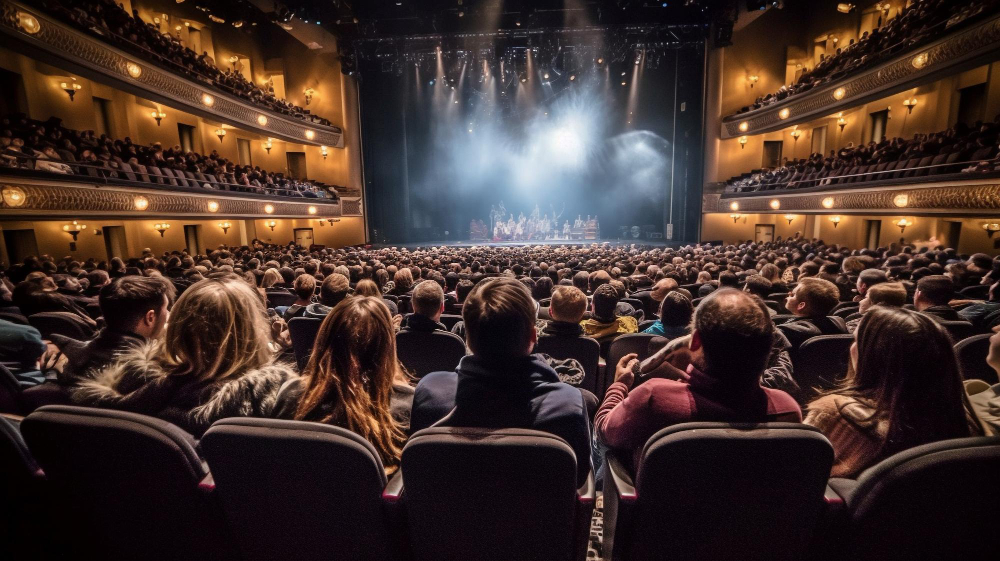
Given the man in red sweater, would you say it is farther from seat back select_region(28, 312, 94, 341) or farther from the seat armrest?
seat back select_region(28, 312, 94, 341)

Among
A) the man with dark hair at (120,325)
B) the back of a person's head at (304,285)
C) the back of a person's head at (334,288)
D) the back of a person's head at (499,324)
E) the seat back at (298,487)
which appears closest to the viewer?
the seat back at (298,487)

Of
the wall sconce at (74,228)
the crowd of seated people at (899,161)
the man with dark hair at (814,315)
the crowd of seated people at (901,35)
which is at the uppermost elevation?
the crowd of seated people at (901,35)

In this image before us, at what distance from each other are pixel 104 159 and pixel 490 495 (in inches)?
532

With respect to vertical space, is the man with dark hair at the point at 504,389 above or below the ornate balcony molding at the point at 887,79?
below

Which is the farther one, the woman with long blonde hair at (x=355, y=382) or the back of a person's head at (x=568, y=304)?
the back of a person's head at (x=568, y=304)

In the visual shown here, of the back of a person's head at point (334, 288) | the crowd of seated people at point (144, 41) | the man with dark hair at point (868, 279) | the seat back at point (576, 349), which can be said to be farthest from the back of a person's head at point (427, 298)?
the crowd of seated people at point (144, 41)

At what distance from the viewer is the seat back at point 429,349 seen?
3043mm

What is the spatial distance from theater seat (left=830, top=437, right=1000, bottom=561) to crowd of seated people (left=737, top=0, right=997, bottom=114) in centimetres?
1374

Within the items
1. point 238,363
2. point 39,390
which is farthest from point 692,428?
point 39,390

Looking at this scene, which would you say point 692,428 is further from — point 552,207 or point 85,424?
point 552,207

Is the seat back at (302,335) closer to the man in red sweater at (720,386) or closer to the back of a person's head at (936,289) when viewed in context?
the man in red sweater at (720,386)

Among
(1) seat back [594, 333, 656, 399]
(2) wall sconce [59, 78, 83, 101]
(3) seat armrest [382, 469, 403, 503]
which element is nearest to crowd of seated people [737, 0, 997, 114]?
(1) seat back [594, 333, 656, 399]

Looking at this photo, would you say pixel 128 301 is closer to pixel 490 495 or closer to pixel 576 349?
pixel 490 495

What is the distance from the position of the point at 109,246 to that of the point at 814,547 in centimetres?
1777
